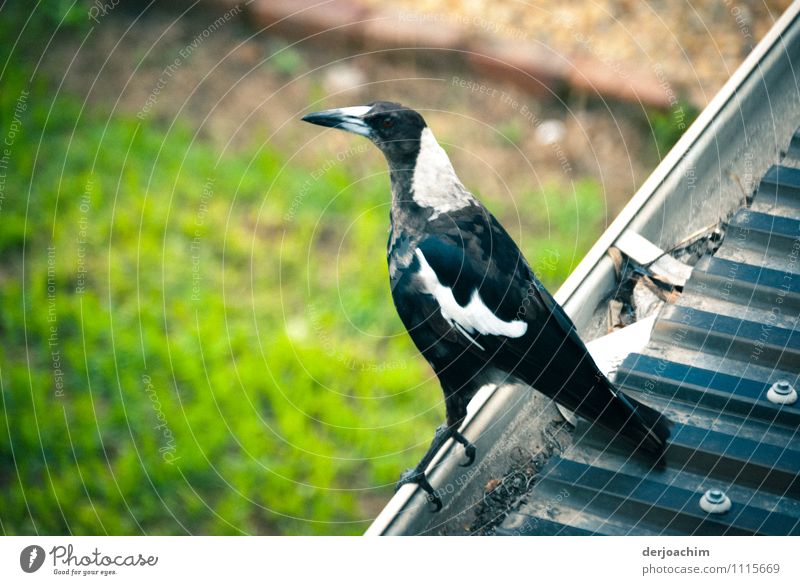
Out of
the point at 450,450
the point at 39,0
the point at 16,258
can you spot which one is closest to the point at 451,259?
the point at 450,450

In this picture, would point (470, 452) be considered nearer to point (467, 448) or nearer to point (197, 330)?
point (467, 448)

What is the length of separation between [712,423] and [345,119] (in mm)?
540

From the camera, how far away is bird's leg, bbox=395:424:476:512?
1.14m

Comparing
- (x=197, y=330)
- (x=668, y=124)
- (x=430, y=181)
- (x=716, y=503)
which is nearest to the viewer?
(x=716, y=503)

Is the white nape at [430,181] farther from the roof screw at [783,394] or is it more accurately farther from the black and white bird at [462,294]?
the roof screw at [783,394]

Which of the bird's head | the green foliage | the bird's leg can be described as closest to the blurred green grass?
the green foliage

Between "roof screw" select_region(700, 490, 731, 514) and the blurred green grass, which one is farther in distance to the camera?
the blurred green grass

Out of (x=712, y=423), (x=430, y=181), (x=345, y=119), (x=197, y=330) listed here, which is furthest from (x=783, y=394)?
(x=197, y=330)

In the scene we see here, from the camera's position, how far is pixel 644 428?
1117 millimetres

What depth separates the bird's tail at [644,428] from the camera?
3.66 feet

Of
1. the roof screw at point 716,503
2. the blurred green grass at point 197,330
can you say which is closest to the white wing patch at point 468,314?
the roof screw at point 716,503

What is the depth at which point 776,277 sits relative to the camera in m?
1.25

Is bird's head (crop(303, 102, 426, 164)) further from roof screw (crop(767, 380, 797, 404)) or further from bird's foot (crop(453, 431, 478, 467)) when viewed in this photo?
roof screw (crop(767, 380, 797, 404))

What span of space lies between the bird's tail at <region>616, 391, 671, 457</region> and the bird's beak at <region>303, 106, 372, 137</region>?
418 mm
